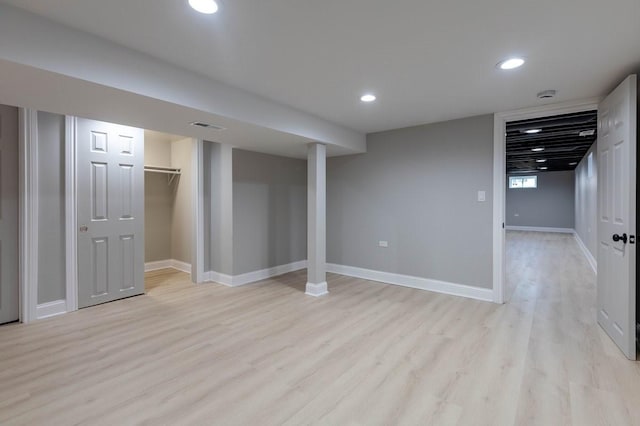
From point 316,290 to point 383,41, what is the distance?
3.04 meters

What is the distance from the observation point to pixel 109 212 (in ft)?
12.5

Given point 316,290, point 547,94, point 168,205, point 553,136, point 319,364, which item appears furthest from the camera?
point 168,205

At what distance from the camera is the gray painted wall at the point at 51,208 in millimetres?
3252

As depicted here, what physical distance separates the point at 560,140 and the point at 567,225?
8.63m

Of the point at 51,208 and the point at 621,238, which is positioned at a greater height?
the point at 51,208

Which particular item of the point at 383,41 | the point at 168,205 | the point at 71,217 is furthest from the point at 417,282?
the point at 168,205

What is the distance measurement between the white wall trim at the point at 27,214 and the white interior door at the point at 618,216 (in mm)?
5358

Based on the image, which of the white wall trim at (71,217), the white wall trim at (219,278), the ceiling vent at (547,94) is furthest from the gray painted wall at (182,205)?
the ceiling vent at (547,94)

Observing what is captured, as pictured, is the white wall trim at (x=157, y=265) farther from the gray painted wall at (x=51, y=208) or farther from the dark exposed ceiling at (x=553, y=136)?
the dark exposed ceiling at (x=553, y=136)

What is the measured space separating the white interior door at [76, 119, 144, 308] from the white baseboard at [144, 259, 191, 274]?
1461 mm

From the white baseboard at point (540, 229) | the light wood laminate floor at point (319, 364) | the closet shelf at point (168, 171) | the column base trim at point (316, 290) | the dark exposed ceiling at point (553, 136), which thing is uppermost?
the dark exposed ceiling at point (553, 136)

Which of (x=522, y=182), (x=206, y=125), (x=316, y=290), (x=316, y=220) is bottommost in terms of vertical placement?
(x=316, y=290)

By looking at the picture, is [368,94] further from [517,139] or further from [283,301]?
[517,139]

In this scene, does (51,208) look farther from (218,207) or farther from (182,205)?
(182,205)
